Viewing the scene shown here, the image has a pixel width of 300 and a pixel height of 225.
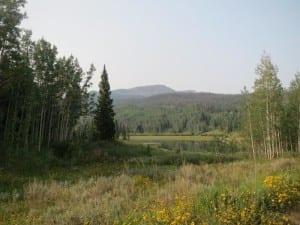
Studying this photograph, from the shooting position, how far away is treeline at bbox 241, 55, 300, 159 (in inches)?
1321

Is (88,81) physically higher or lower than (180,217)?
higher

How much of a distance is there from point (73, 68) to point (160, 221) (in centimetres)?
4159

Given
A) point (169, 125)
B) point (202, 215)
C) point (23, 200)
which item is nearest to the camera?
point (202, 215)

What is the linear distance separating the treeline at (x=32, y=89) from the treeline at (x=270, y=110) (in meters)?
22.9

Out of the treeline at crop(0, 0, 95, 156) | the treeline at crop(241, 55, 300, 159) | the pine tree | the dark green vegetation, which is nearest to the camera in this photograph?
the dark green vegetation

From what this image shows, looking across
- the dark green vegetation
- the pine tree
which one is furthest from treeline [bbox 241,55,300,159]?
the pine tree

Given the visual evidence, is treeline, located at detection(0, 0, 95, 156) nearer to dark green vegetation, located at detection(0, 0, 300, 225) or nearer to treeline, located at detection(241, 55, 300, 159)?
dark green vegetation, located at detection(0, 0, 300, 225)

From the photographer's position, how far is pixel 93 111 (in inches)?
1914

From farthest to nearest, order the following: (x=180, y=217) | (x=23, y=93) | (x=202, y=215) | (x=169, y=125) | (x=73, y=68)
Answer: (x=169, y=125) → (x=73, y=68) → (x=23, y=93) → (x=202, y=215) → (x=180, y=217)

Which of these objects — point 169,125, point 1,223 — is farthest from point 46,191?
point 169,125

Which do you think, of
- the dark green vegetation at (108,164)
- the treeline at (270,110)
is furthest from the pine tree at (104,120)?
the treeline at (270,110)

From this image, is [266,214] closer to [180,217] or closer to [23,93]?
[180,217]

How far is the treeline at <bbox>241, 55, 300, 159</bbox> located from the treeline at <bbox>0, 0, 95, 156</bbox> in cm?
2291

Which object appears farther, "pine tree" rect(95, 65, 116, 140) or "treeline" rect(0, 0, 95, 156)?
"pine tree" rect(95, 65, 116, 140)
